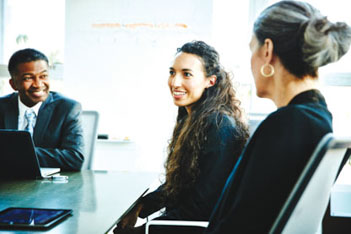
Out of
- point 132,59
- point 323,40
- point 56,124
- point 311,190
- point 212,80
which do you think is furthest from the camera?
point 132,59

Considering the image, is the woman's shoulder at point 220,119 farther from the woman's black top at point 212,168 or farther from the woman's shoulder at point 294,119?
the woman's shoulder at point 294,119

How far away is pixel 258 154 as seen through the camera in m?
0.98

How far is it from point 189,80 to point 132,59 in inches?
73.1

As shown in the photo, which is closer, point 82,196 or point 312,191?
point 312,191

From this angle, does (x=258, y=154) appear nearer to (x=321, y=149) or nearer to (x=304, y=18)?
(x=321, y=149)

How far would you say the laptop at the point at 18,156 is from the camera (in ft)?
6.16

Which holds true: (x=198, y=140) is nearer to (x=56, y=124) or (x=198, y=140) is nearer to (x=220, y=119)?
(x=220, y=119)

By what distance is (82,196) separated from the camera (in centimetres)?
166

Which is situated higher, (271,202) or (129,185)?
(271,202)

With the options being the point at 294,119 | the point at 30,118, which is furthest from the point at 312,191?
the point at 30,118

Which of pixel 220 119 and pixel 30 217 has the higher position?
pixel 220 119

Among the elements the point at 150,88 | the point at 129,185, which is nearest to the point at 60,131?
the point at 129,185

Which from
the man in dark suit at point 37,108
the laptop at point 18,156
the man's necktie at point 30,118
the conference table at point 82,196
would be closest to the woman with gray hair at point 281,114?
the conference table at point 82,196

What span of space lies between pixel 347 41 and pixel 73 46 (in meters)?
3.12
